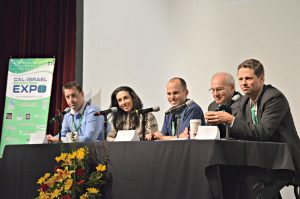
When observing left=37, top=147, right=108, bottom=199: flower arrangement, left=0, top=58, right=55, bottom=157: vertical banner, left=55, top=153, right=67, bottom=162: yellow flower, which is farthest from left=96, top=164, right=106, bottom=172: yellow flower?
left=0, top=58, right=55, bottom=157: vertical banner

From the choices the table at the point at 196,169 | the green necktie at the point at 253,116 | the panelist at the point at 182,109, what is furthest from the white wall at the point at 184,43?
the table at the point at 196,169

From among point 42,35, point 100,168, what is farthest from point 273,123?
point 42,35

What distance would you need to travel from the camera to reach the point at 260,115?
2.94m

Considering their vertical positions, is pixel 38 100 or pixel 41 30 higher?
pixel 41 30

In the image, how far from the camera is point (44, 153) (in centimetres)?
331

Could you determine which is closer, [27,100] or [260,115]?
[260,115]

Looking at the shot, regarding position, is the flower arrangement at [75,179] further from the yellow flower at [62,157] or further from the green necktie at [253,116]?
the green necktie at [253,116]

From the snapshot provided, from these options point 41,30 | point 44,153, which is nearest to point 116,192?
point 44,153

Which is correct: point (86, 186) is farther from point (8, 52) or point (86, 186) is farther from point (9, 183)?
point (8, 52)

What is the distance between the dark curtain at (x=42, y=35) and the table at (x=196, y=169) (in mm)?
3175

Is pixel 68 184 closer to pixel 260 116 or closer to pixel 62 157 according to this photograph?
pixel 62 157

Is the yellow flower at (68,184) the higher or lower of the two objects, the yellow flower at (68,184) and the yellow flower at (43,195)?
the higher

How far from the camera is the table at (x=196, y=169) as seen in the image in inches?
89.1

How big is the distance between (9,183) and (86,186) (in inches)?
33.9
